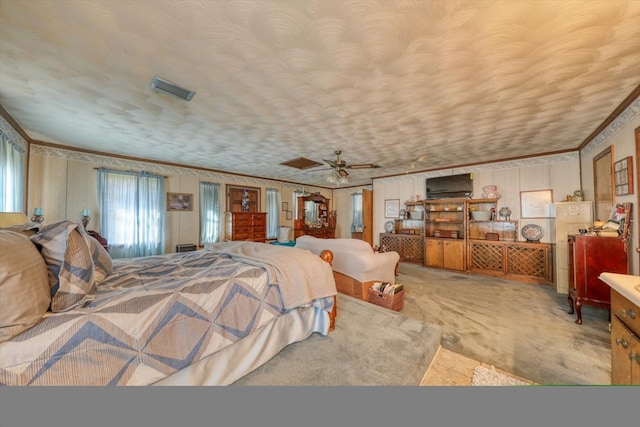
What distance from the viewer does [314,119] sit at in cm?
273

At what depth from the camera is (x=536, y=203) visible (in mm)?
4301

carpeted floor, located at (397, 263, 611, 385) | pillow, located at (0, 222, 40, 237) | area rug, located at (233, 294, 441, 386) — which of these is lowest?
carpeted floor, located at (397, 263, 611, 385)

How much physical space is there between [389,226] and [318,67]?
5.01 metres

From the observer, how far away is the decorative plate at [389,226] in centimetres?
607

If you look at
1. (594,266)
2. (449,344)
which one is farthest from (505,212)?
(449,344)

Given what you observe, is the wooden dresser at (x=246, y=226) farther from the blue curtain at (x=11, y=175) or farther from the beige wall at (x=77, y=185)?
the blue curtain at (x=11, y=175)

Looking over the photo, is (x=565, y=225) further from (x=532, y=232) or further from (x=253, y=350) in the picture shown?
(x=253, y=350)

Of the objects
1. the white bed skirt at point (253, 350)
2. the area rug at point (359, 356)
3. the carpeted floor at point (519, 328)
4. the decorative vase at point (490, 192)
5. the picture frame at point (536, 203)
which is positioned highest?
the decorative vase at point (490, 192)

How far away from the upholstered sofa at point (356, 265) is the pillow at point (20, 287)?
242cm

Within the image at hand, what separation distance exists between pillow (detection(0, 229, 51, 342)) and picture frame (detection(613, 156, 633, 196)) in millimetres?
4564

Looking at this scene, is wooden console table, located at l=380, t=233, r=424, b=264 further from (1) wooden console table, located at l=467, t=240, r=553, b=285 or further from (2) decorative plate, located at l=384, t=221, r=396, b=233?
(1) wooden console table, located at l=467, t=240, r=553, b=285

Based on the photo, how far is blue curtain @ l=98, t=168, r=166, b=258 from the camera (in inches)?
158

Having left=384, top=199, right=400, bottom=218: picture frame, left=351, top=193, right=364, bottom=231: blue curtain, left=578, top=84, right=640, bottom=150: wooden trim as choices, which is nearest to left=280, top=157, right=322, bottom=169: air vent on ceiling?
left=384, top=199, right=400, bottom=218: picture frame

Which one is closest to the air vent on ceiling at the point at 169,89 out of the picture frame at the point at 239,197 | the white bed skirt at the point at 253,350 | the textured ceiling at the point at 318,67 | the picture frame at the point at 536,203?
the textured ceiling at the point at 318,67
